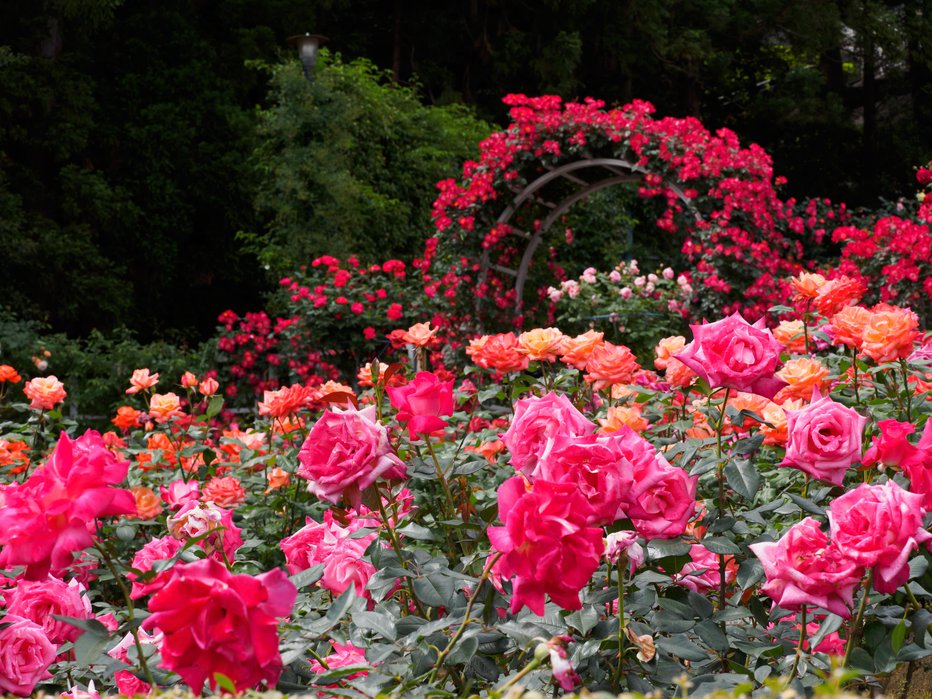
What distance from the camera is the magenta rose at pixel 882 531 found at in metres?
0.92

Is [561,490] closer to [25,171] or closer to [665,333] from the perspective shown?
[665,333]

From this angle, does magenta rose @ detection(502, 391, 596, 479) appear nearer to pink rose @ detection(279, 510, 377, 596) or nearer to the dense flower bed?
the dense flower bed

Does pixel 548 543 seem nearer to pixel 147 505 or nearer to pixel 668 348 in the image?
pixel 668 348

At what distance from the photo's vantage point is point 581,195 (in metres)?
6.68

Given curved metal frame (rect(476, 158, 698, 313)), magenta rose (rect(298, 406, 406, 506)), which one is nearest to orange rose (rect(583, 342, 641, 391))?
magenta rose (rect(298, 406, 406, 506))

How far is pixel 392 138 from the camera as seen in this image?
449 inches

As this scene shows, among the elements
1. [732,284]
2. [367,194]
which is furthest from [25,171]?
[732,284]

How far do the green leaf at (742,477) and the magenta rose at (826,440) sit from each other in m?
0.08

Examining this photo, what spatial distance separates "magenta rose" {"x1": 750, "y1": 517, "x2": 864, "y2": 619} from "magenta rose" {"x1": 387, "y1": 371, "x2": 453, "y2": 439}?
439 millimetres

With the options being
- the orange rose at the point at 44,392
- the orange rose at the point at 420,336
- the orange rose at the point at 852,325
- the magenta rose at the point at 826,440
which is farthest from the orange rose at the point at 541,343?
the orange rose at the point at 44,392

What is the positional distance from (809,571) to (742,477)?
0.27 m

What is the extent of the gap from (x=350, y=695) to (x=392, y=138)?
35.6 ft

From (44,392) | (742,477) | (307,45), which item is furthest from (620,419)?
(307,45)

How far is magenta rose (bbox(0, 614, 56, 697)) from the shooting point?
1117 millimetres
